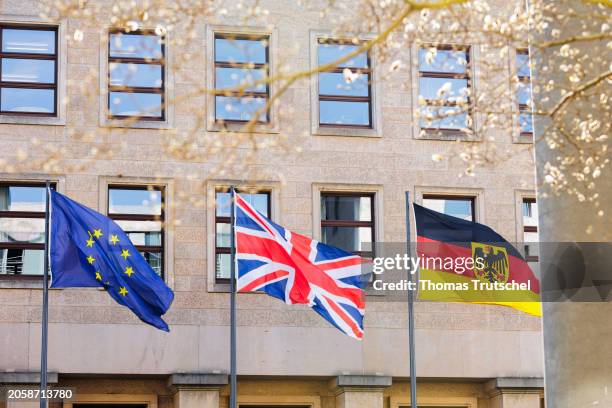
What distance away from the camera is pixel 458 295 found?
2448 centimetres

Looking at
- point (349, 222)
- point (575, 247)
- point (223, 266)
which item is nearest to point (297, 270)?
point (223, 266)

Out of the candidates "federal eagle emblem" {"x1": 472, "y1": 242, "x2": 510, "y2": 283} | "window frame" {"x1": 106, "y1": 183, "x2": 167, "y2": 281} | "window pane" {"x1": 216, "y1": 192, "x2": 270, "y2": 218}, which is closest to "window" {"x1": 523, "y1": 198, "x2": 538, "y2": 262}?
"federal eagle emblem" {"x1": 472, "y1": 242, "x2": 510, "y2": 283}

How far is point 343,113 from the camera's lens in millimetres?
29000

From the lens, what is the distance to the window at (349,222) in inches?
1122

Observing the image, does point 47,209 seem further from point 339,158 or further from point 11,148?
point 339,158

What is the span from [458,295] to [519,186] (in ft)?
17.9

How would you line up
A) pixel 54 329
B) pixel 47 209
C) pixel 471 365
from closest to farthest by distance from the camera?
pixel 47 209
pixel 54 329
pixel 471 365

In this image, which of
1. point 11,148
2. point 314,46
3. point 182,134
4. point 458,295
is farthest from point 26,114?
point 458,295

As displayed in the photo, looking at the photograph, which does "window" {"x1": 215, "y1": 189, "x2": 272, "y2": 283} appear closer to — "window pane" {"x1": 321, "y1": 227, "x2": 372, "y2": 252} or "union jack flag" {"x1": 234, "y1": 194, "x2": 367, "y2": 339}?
"window pane" {"x1": 321, "y1": 227, "x2": 372, "y2": 252}

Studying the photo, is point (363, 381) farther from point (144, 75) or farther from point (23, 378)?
point (144, 75)

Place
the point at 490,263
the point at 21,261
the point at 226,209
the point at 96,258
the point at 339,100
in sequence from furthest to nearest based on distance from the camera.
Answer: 1. the point at 339,100
2. the point at 226,209
3. the point at 21,261
4. the point at 490,263
5. the point at 96,258

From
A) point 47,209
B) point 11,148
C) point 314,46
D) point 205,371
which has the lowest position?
point 205,371

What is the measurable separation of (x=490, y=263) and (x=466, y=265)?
18.3 inches

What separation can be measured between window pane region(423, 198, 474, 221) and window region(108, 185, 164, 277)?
18.5 feet
